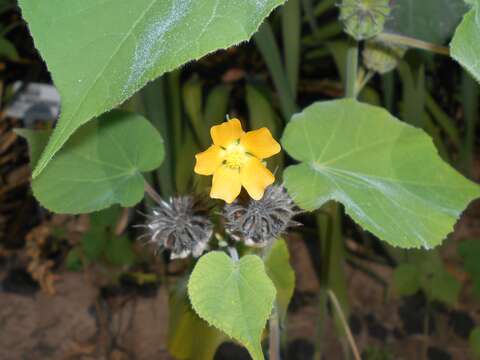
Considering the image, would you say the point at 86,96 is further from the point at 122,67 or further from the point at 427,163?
the point at 427,163

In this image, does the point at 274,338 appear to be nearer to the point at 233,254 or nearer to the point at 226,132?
the point at 233,254

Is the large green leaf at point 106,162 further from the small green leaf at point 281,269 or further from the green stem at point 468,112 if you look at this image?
the green stem at point 468,112

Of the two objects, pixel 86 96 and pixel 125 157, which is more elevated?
pixel 86 96

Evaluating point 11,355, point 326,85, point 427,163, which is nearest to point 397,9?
point 427,163

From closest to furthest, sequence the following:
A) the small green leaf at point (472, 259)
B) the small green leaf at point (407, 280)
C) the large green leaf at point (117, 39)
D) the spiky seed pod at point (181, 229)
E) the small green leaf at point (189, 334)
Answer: the large green leaf at point (117, 39), the spiky seed pod at point (181, 229), the small green leaf at point (189, 334), the small green leaf at point (472, 259), the small green leaf at point (407, 280)

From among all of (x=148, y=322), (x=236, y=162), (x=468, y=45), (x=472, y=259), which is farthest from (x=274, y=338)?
(x=148, y=322)

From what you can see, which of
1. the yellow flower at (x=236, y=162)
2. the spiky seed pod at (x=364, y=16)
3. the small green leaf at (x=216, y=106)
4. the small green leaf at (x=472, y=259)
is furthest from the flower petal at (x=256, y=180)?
the small green leaf at (x=216, y=106)
